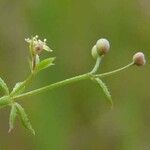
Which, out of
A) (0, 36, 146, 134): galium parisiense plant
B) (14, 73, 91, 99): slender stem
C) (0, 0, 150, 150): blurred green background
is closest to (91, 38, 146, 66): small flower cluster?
(0, 36, 146, 134): galium parisiense plant

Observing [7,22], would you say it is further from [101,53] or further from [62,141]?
[101,53]

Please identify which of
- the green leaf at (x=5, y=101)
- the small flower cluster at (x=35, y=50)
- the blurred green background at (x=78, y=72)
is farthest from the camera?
the blurred green background at (x=78, y=72)

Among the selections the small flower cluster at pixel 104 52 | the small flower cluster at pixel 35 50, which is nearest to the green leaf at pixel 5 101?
the small flower cluster at pixel 35 50

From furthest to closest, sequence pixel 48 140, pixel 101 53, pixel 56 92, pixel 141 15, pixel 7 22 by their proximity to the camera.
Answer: pixel 141 15, pixel 7 22, pixel 56 92, pixel 48 140, pixel 101 53

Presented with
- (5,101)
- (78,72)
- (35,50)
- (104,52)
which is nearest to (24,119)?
(5,101)

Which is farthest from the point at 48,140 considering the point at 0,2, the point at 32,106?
the point at 0,2

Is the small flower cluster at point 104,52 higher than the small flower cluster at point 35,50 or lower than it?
lower

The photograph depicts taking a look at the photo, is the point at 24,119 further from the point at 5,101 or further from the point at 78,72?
the point at 78,72

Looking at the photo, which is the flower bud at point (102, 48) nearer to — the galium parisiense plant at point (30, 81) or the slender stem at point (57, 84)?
the galium parisiense plant at point (30, 81)
